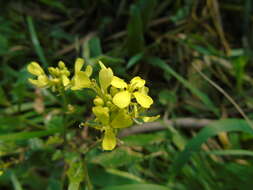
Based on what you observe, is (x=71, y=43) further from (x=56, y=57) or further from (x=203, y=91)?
(x=203, y=91)

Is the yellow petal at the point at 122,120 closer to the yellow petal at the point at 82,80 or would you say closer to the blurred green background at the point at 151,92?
the yellow petal at the point at 82,80

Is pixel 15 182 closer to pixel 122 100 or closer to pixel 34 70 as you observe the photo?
pixel 34 70

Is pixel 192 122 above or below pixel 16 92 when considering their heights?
below

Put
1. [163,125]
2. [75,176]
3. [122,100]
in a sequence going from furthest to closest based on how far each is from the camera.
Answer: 1. [163,125]
2. [75,176]
3. [122,100]

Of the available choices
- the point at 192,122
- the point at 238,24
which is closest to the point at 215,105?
the point at 192,122

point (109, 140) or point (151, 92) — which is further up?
point (151, 92)

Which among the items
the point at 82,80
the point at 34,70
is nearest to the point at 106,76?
the point at 82,80
